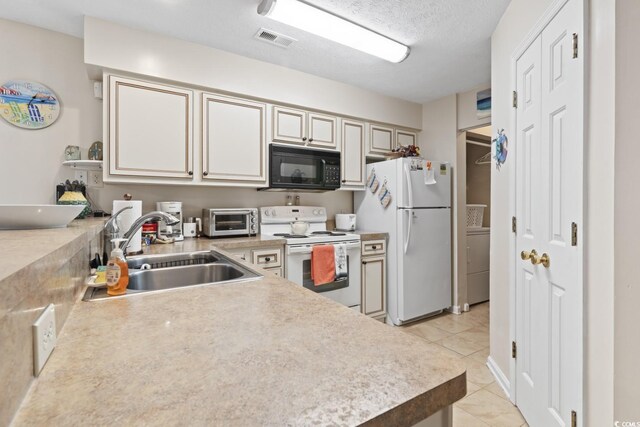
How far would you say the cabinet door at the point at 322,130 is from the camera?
305 centimetres

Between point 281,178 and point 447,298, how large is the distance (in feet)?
7.10

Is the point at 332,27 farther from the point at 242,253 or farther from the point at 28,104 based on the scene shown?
the point at 28,104

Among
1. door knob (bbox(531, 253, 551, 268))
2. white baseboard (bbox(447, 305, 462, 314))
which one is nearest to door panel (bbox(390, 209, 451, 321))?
white baseboard (bbox(447, 305, 462, 314))

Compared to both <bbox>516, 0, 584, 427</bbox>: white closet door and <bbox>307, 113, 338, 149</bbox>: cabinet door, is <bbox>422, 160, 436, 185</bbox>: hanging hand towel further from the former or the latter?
<bbox>516, 0, 584, 427</bbox>: white closet door

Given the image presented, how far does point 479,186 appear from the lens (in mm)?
4707

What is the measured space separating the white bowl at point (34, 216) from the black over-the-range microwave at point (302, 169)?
70.4 inches

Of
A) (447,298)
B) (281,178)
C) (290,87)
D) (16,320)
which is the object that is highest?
(290,87)

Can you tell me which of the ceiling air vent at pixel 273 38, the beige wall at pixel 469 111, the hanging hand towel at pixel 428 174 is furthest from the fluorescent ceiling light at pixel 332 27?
the beige wall at pixel 469 111

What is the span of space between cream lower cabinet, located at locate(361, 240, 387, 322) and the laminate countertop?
2233mm

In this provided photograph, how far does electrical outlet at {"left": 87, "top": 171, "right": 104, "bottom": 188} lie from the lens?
244 centimetres

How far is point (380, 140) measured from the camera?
3.54m

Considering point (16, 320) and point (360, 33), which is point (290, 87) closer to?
point (360, 33)

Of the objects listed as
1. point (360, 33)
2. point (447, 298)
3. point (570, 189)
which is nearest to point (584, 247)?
point (570, 189)

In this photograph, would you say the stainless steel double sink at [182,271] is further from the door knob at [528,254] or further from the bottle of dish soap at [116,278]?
the door knob at [528,254]
